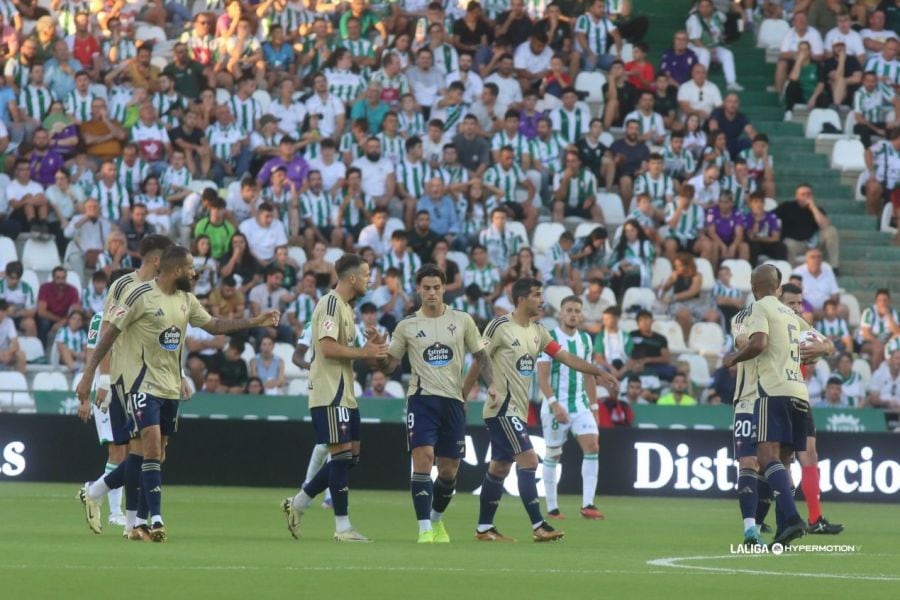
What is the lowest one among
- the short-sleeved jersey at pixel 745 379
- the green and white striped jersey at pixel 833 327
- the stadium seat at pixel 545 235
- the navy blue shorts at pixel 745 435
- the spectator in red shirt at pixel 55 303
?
the navy blue shorts at pixel 745 435

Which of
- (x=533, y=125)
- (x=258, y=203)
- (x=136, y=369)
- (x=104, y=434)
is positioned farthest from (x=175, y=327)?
(x=533, y=125)

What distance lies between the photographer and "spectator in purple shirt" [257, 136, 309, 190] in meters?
27.0

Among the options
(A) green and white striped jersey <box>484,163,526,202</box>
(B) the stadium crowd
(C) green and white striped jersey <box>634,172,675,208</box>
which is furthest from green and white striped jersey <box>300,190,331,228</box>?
(C) green and white striped jersey <box>634,172,675,208</box>

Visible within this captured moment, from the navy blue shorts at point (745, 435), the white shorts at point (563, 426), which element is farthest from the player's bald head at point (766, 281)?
the white shorts at point (563, 426)

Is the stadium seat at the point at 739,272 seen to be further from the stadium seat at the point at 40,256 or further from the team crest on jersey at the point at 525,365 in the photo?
the team crest on jersey at the point at 525,365

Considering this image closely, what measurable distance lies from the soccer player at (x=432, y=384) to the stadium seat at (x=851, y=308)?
14124 millimetres

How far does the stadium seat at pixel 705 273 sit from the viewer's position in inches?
1060

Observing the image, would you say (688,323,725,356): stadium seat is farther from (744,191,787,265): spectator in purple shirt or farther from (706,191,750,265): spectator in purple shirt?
(744,191,787,265): spectator in purple shirt

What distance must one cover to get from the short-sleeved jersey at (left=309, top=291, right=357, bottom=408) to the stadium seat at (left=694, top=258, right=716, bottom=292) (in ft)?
43.9

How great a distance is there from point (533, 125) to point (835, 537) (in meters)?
13.8

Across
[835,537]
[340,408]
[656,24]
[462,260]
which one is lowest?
[835,537]

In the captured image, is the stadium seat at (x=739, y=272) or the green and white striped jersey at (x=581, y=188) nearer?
the stadium seat at (x=739, y=272)

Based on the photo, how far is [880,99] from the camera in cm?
3106

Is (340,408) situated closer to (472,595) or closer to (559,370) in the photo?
(472,595)
